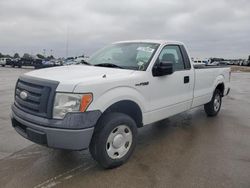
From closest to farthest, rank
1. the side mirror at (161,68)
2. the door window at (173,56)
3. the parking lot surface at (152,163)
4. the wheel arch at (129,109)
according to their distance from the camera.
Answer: the parking lot surface at (152,163)
the wheel arch at (129,109)
the side mirror at (161,68)
the door window at (173,56)

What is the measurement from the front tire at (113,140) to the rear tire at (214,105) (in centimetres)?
368

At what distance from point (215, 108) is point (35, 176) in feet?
17.3

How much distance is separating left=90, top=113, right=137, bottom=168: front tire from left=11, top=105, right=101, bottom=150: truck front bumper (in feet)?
0.61

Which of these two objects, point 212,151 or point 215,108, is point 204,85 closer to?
point 215,108

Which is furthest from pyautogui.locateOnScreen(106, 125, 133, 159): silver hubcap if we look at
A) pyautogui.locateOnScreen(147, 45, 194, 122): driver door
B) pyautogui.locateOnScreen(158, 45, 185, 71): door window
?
pyautogui.locateOnScreen(158, 45, 185, 71): door window

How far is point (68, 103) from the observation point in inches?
132

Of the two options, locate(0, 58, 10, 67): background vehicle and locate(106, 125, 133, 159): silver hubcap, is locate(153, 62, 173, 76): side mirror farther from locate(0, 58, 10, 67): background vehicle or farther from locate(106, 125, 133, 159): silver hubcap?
locate(0, 58, 10, 67): background vehicle

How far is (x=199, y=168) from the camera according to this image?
3.92 meters

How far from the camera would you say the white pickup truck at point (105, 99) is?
335 centimetres

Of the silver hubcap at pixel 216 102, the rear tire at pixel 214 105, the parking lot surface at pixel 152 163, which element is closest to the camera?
the parking lot surface at pixel 152 163

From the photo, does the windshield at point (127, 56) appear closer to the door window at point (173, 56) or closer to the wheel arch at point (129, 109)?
the door window at point (173, 56)

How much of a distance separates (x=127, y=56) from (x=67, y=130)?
6.64 feet

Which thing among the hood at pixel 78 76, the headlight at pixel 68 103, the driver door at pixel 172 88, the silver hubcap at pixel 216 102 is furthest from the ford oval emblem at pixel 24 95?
the silver hubcap at pixel 216 102

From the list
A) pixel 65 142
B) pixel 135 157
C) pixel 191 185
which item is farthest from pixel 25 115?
pixel 191 185
